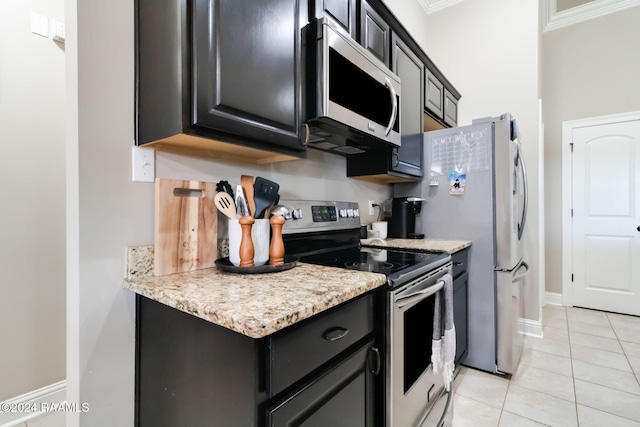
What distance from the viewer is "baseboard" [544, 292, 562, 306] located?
3.49m

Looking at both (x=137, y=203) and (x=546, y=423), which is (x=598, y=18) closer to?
(x=546, y=423)

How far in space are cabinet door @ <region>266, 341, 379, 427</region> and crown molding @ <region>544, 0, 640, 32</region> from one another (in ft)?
13.3

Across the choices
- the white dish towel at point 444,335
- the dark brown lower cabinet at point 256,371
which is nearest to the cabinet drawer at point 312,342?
the dark brown lower cabinet at point 256,371

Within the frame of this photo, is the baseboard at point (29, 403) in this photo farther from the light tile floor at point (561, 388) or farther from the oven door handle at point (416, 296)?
the oven door handle at point (416, 296)

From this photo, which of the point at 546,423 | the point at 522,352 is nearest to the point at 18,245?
the point at 546,423

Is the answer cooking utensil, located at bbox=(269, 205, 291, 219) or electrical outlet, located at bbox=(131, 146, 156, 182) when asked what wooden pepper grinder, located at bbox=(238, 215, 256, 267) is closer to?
cooking utensil, located at bbox=(269, 205, 291, 219)

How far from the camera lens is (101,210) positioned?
0.90 meters

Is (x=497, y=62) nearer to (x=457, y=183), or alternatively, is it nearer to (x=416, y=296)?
(x=457, y=183)

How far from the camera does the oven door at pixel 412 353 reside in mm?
991

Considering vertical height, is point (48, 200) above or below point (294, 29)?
below

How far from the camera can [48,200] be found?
65.1 inches

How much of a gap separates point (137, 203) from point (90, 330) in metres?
0.41

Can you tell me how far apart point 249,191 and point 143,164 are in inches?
14.2

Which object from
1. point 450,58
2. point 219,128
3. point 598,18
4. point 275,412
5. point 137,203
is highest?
point 598,18
